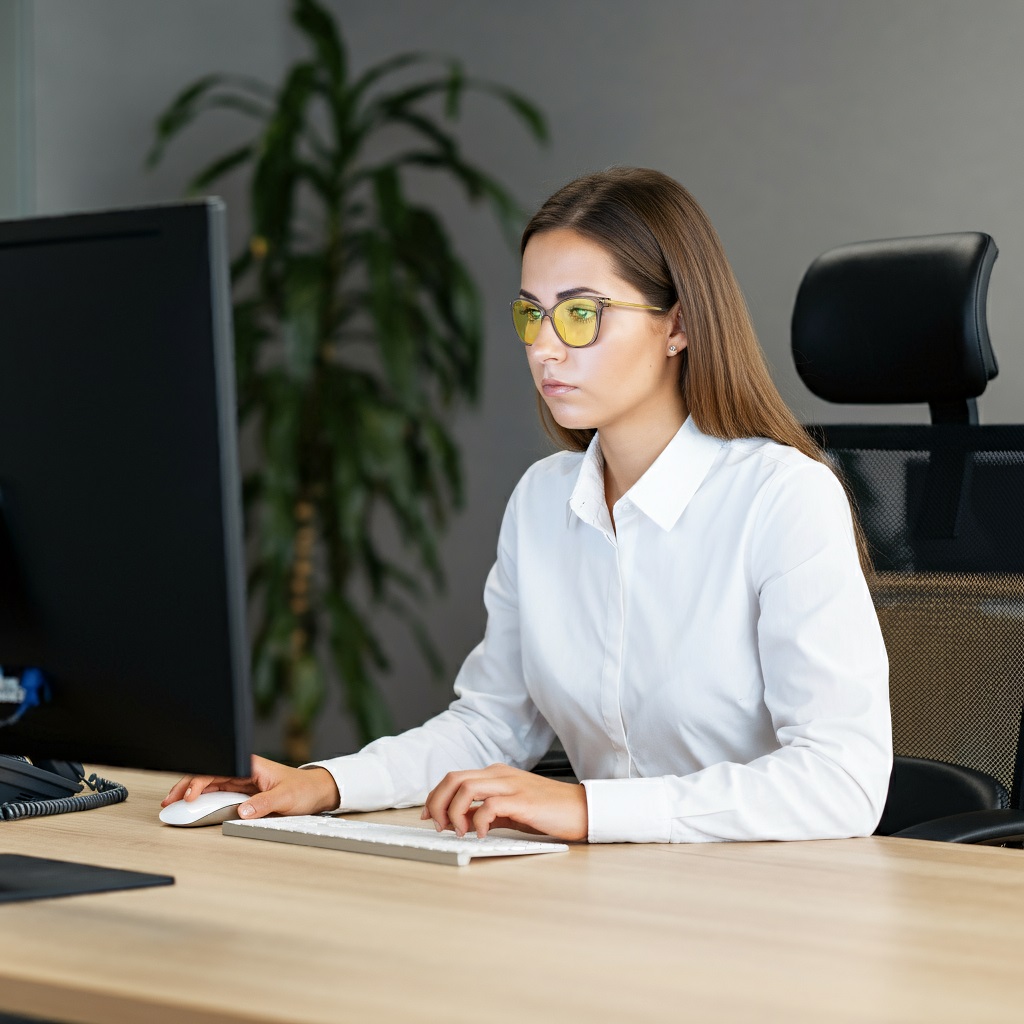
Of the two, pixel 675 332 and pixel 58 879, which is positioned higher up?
pixel 675 332

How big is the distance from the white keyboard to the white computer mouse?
0.7 inches

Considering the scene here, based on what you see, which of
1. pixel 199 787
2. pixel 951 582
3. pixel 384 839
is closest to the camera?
pixel 384 839

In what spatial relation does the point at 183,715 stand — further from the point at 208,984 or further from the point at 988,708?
the point at 988,708

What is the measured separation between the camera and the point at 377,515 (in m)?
4.31

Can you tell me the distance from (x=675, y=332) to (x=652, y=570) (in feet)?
0.92

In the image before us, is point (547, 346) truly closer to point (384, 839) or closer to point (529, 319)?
point (529, 319)

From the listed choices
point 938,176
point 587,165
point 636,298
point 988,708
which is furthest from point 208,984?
point 587,165

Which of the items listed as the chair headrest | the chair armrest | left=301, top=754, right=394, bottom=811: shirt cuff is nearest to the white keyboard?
left=301, top=754, right=394, bottom=811: shirt cuff

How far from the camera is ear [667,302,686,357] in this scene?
1647 mm

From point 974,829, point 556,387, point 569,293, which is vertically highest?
point 569,293

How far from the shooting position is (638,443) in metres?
1.68

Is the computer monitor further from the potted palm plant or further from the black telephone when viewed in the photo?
the potted palm plant

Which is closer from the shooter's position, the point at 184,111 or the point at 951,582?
the point at 951,582

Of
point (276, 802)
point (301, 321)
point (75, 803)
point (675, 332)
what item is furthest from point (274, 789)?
point (301, 321)
